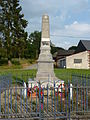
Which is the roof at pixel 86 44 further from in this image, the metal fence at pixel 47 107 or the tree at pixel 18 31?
the metal fence at pixel 47 107

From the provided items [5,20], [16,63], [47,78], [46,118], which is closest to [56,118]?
[46,118]

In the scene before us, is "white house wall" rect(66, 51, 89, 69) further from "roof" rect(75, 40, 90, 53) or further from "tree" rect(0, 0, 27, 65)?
"tree" rect(0, 0, 27, 65)

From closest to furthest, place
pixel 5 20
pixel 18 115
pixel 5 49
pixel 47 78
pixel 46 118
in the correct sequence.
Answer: pixel 46 118 → pixel 18 115 → pixel 47 78 → pixel 5 49 → pixel 5 20

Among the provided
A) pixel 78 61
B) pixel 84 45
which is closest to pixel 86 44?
pixel 84 45

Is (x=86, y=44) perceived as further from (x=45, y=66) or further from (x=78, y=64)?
(x=45, y=66)

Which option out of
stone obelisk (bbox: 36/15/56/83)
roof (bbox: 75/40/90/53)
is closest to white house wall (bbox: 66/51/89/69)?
roof (bbox: 75/40/90/53)

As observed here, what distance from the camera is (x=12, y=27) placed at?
36562 mm

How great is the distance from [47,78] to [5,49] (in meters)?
25.1

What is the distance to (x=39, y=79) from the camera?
34.4ft

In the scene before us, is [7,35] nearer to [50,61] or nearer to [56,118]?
[50,61]

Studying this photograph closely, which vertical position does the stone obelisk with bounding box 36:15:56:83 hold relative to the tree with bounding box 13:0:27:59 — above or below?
below

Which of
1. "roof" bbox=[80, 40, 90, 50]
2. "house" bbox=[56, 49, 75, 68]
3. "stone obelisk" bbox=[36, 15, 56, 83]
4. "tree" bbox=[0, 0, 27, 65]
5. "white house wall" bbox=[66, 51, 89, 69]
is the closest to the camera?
"stone obelisk" bbox=[36, 15, 56, 83]

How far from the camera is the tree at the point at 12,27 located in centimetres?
3484

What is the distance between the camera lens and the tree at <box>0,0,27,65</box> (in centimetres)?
3484
